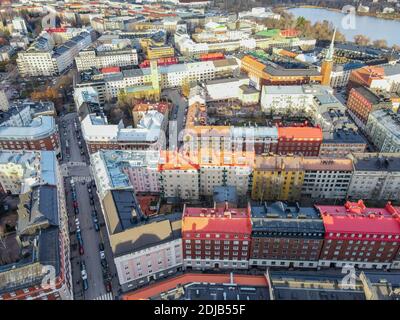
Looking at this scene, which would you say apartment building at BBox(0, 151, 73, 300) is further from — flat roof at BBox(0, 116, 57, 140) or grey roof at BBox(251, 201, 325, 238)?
grey roof at BBox(251, 201, 325, 238)

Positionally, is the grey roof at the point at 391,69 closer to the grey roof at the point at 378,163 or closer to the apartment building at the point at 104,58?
the grey roof at the point at 378,163

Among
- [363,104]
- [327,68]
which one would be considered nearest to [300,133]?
[363,104]

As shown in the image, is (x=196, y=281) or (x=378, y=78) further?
(x=378, y=78)

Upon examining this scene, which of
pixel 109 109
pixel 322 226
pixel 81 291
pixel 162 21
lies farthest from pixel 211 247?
pixel 162 21

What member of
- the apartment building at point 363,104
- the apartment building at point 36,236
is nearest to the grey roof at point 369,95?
the apartment building at point 363,104

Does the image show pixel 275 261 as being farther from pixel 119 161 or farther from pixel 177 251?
pixel 119 161

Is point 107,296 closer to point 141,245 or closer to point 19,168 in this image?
point 141,245

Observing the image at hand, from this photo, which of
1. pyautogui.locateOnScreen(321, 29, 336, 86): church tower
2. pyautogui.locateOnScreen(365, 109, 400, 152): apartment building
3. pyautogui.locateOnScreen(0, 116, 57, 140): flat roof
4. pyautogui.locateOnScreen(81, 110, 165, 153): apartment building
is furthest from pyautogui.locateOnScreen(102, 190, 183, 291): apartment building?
pyautogui.locateOnScreen(321, 29, 336, 86): church tower
